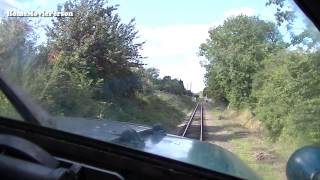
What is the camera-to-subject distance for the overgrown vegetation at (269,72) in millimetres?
1911

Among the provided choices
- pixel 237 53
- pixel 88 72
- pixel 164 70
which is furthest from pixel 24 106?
pixel 237 53

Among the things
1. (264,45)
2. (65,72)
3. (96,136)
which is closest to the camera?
(264,45)

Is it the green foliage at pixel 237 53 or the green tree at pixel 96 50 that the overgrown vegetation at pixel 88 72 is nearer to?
the green tree at pixel 96 50

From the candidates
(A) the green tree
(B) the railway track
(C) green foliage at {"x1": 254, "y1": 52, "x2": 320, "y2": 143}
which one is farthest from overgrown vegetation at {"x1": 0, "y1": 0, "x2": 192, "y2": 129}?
(C) green foliage at {"x1": 254, "y1": 52, "x2": 320, "y2": 143}

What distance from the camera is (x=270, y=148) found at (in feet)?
7.23

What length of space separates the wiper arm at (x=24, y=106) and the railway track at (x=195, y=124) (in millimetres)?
691

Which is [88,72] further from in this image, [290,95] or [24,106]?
[290,95]

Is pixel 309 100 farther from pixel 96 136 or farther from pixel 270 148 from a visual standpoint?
pixel 96 136

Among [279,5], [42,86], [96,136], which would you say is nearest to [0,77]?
[42,86]

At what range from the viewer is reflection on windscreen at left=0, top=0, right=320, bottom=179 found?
2070mm

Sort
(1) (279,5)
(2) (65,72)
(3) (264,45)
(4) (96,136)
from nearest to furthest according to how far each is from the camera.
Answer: (1) (279,5)
(3) (264,45)
(4) (96,136)
(2) (65,72)

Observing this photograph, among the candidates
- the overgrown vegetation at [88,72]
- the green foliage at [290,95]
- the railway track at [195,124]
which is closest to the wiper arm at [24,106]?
the overgrown vegetation at [88,72]

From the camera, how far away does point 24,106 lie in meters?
2.50

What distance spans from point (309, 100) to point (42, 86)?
49.9 inches
